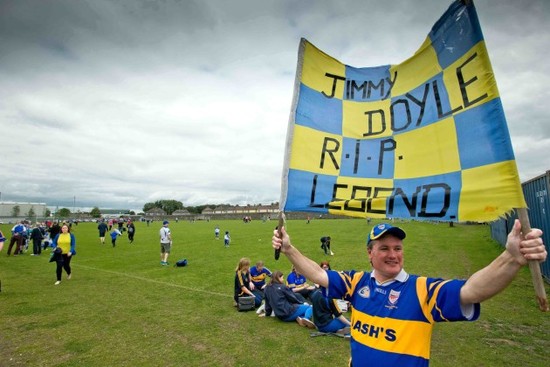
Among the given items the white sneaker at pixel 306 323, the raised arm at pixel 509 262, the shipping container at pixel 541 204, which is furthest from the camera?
the shipping container at pixel 541 204

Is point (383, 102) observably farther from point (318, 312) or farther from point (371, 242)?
point (318, 312)

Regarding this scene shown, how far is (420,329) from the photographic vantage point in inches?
99.1

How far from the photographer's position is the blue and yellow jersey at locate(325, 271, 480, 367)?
244 cm

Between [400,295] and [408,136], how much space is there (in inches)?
68.8

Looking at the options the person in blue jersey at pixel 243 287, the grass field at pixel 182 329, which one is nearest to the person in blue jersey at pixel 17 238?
the grass field at pixel 182 329

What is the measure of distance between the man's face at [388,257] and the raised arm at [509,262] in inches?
23.5

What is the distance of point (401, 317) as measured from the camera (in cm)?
256

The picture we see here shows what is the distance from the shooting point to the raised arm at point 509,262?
2021 millimetres

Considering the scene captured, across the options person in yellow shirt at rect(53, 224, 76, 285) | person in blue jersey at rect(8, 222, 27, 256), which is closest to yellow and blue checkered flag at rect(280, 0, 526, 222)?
person in yellow shirt at rect(53, 224, 76, 285)

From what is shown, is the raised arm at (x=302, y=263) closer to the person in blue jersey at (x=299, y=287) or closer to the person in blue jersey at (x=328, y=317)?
the person in blue jersey at (x=328, y=317)

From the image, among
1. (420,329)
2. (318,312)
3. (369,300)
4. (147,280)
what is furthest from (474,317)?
(147,280)

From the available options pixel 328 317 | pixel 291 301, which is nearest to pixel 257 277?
pixel 291 301

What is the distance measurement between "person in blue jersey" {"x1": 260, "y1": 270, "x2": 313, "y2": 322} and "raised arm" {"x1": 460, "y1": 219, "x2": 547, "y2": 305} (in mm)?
6529

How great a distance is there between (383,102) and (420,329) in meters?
2.47
